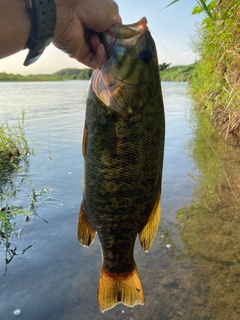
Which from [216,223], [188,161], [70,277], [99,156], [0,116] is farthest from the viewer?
[0,116]

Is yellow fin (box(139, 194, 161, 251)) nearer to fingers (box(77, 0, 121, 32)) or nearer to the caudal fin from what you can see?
the caudal fin

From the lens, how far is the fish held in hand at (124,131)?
1906 mm

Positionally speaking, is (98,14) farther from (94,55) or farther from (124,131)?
(124,131)

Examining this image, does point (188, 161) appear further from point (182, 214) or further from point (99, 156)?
point (99, 156)

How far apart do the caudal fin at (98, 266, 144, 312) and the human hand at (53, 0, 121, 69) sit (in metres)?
1.43

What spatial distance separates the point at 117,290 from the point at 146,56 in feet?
5.10

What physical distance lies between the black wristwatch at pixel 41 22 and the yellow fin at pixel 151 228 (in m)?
1.18

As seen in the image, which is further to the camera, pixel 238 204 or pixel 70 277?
pixel 238 204

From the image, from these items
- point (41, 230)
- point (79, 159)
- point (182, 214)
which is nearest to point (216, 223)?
point (182, 214)

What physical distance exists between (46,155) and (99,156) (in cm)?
738

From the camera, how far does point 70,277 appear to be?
152 inches

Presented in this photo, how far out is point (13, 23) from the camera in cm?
188

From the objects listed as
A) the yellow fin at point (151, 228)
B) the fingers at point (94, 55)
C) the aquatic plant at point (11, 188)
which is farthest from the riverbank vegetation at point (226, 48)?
the aquatic plant at point (11, 188)

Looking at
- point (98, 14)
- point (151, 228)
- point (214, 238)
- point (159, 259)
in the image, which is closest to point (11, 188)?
point (159, 259)
